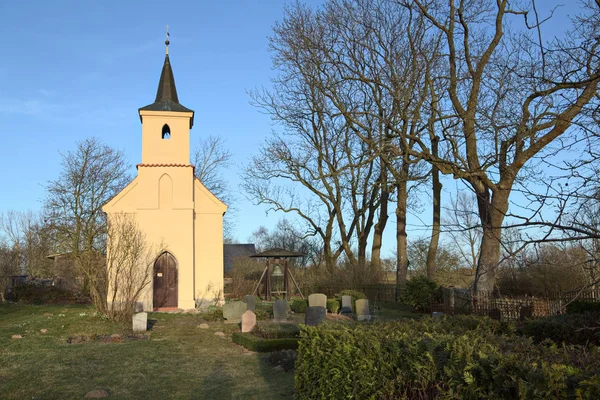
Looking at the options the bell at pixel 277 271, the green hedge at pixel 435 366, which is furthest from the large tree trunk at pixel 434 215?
the green hedge at pixel 435 366

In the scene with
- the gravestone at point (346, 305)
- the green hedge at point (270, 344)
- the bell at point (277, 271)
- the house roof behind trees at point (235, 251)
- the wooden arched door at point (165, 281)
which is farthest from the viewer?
the house roof behind trees at point (235, 251)

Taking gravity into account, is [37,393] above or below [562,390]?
below

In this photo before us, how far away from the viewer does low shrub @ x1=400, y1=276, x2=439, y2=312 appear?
2350 cm

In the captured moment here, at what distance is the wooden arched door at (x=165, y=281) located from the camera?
2480 centimetres

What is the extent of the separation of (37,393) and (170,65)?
837 inches

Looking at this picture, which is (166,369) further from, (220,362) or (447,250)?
(447,250)

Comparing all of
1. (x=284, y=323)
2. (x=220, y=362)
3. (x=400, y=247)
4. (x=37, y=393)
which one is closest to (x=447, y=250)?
(x=400, y=247)

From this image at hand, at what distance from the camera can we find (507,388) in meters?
4.27

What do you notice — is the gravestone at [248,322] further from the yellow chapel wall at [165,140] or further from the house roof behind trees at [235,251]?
the house roof behind trees at [235,251]

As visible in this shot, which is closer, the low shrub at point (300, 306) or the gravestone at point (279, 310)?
the gravestone at point (279, 310)

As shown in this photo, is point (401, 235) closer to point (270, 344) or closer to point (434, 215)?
point (434, 215)

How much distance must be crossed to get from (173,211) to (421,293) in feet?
38.2

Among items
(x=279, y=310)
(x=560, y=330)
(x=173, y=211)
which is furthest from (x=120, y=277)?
(x=560, y=330)

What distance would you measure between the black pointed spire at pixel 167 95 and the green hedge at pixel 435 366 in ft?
66.4
